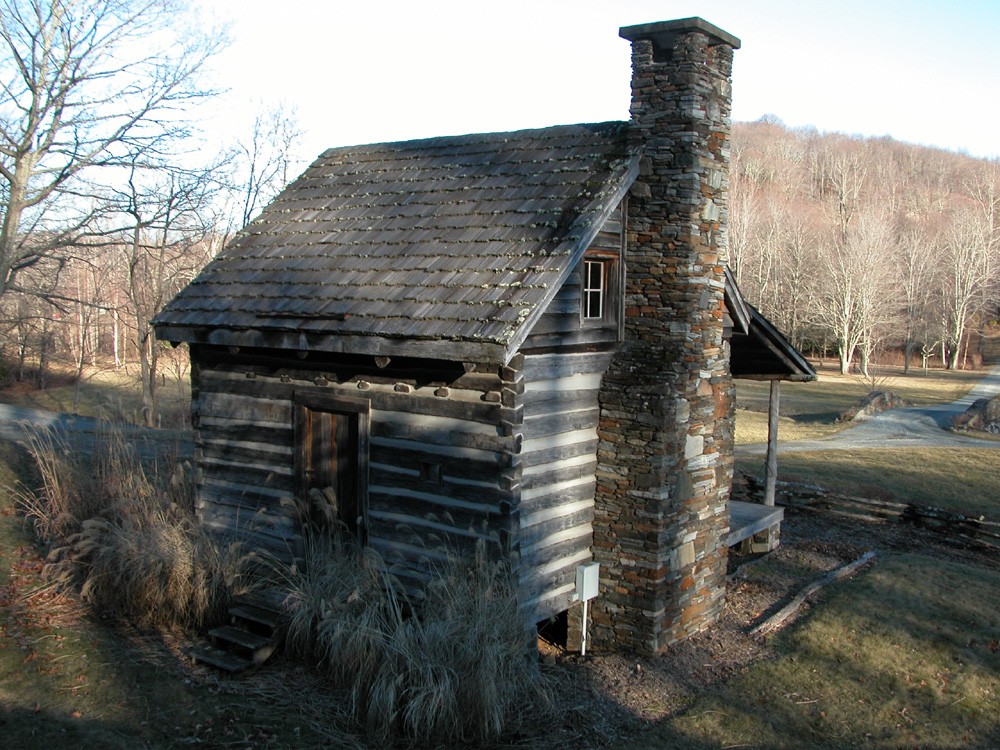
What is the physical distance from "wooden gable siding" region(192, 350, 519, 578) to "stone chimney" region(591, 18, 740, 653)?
170 cm

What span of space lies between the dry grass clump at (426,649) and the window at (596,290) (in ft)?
9.46

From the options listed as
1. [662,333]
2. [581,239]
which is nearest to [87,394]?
[662,333]

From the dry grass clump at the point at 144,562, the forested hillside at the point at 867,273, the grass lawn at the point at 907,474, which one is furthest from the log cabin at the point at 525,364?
the forested hillside at the point at 867,273

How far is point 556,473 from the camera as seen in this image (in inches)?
329

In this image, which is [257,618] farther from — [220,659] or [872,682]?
[872,682]

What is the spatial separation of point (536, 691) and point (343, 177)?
23.3ft

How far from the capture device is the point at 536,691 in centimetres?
692

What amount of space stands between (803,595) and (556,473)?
14.9 feet

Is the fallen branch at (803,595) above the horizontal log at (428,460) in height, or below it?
below

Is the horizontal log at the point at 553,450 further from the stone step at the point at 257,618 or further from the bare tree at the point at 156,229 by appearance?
the bare tree at the point at 156,229

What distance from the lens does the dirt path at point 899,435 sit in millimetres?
24016

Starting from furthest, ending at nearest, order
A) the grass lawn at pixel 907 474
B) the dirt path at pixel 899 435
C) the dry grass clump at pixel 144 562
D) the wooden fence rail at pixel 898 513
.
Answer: the dirt path at pixel 899 435 < the grass lawn at pixel 907 474 < the wooden fence rail at pixel 898 513 < the dry grass clump at pixel 144 562

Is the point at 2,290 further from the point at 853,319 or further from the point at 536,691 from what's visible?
the point at 853,319

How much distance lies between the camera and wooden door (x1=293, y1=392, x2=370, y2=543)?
28.6 feet
